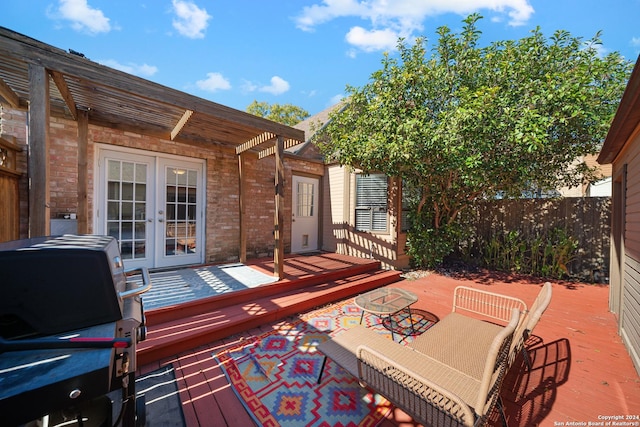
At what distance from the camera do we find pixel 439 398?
1546 mm

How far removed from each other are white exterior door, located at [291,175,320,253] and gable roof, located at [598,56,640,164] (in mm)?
5792

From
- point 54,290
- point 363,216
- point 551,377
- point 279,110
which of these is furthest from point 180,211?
point 279,110

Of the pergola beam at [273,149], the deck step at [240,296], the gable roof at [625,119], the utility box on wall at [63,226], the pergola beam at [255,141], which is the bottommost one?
the deck step at [240,296]

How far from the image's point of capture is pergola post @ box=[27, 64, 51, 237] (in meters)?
2.21

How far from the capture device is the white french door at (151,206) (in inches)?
172

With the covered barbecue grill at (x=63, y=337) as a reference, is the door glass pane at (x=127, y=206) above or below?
above

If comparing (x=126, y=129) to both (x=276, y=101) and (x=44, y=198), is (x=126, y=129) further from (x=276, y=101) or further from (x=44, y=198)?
(x=276, y=101)

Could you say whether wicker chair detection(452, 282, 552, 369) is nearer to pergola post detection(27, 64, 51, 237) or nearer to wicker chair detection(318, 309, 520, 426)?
wicker chair detection(318, 309, 520, 426)

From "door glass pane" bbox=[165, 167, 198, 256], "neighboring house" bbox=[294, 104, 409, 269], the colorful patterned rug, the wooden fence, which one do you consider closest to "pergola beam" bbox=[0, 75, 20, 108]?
"door glass pane" bbox=[165, 167, 198, 256]

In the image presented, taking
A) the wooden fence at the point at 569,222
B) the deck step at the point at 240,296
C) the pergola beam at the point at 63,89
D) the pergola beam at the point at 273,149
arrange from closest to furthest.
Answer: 1. the pergola beam at the point at 63,89
2. the deck step at the point at 240,296
3. the pergola beam at the point at 273,149
4. the wooden fence at the point at 569,222

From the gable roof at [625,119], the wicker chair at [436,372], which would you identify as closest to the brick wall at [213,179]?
the wicker chair at [436,372]

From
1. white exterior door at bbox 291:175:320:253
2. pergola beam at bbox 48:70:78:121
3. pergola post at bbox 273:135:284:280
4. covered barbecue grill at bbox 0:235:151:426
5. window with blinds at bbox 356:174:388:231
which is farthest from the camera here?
white exterior door at bbox 291:175:320:253

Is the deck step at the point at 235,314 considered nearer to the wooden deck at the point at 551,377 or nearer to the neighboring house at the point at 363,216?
the wooden deck at the point at 551,377

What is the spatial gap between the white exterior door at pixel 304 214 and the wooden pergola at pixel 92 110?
169 centimetres
